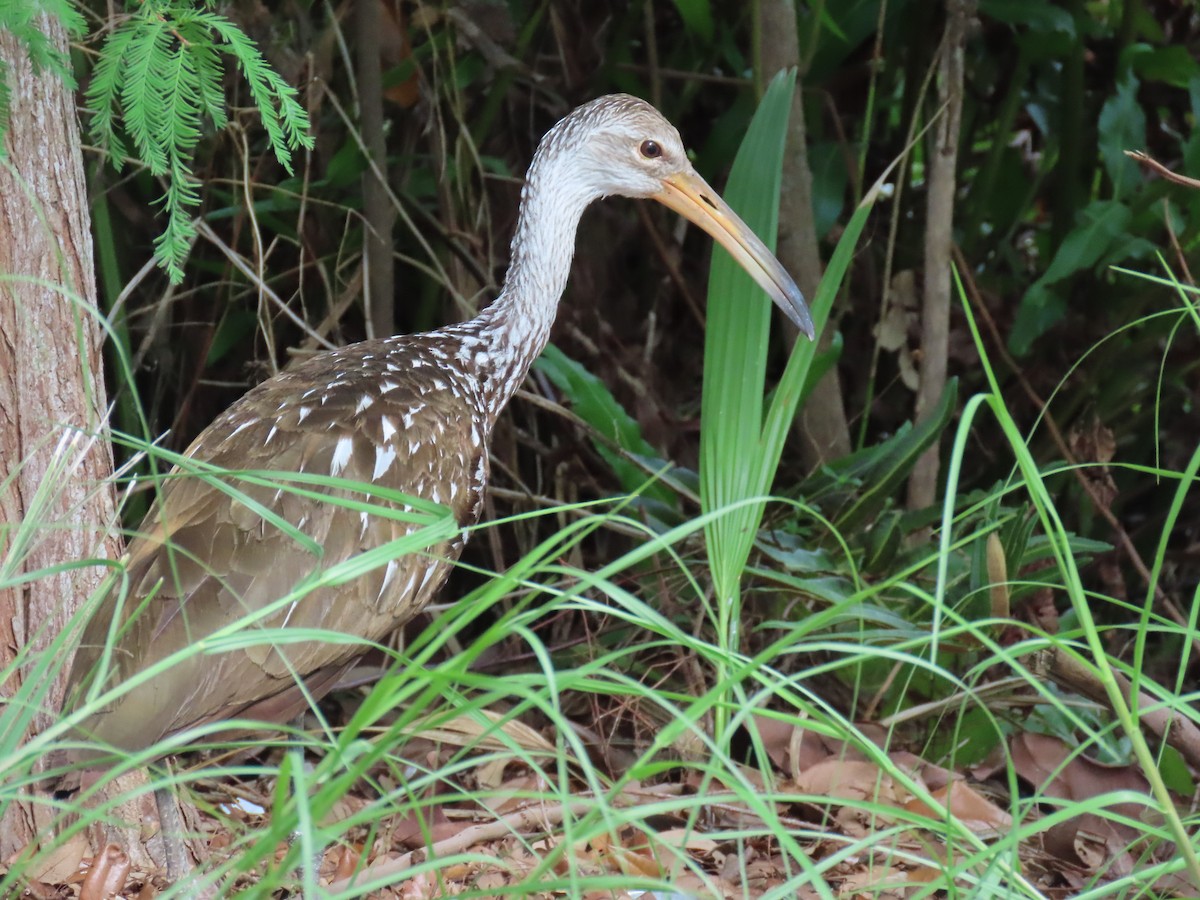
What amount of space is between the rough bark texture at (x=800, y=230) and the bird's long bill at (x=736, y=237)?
1.55 feet

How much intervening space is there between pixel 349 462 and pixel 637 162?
1.15 m

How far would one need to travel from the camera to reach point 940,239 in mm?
3924

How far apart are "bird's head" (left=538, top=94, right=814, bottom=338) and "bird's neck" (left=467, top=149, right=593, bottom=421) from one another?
5 centimetres

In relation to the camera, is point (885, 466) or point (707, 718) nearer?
point (707, 718)

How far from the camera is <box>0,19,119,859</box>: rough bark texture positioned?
259 centimetres

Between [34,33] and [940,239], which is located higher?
[34,33]

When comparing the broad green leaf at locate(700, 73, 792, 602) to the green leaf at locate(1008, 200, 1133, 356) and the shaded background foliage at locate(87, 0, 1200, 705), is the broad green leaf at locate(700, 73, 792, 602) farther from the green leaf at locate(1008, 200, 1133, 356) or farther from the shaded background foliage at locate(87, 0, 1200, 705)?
the green leaf at locate(1008, 200, 1133, 356)

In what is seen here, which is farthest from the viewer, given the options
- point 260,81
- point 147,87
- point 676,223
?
point 676,223

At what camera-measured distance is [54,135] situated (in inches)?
104

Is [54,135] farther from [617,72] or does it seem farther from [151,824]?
[617,72]

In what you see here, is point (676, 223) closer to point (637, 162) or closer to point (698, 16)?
point (698, 16)

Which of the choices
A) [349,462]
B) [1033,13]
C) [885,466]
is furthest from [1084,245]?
[349,462]

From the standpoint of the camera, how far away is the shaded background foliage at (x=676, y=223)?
4.18 meters

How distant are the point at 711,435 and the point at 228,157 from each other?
7.08ft
